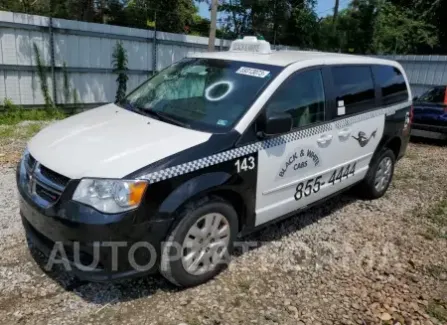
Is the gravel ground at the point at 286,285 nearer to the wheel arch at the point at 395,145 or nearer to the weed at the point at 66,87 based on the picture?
the wheel arch at the point at 395,145

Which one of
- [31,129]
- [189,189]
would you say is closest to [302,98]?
[189,189]

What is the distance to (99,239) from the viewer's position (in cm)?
255

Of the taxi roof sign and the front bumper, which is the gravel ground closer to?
the front bumper

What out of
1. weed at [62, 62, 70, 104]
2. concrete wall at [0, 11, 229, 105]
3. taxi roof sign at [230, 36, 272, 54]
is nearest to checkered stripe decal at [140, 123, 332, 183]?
taxi roof sign at [230, 36, 272, 54]

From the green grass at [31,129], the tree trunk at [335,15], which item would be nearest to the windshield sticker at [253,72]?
the green grass at [31,129]

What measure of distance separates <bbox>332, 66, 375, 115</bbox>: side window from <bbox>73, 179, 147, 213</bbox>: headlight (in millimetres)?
2324

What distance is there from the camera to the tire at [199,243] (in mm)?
2809

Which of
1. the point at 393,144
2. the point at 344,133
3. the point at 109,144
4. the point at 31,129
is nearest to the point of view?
the point at 109,144

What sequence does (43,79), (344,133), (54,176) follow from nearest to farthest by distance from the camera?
(54,176) → (344,133) → (43,79)

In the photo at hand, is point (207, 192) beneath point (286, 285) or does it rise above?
above

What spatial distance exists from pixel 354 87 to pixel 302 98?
959mm

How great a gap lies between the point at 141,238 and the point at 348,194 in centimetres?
348

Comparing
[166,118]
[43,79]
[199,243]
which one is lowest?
[199,243]

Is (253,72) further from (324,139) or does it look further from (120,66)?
(120,66)
